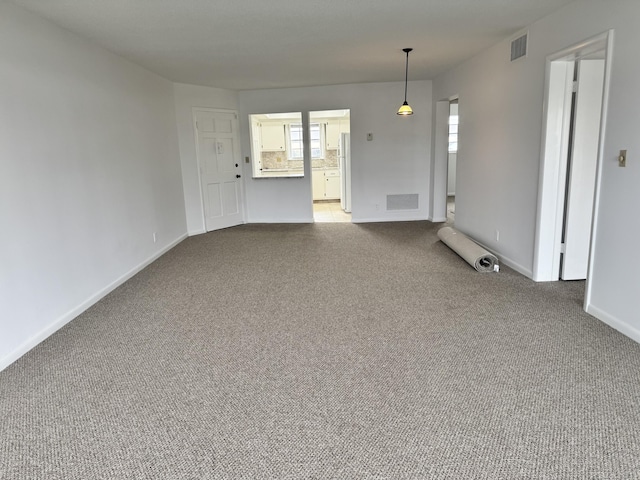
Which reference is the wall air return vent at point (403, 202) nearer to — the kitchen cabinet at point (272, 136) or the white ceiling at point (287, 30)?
the white ceiling at point (287, 30)

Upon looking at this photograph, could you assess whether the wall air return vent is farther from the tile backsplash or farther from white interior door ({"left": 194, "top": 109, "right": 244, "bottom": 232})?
the tile backsplash

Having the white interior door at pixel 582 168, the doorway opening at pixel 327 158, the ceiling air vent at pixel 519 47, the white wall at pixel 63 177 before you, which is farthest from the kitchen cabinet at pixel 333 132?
the white interior door at pixel 582 168

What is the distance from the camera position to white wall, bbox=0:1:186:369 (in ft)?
9.43

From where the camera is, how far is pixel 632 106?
2.73 m

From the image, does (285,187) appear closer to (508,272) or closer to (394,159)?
(394,159)

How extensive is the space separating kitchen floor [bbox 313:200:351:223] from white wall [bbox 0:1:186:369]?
3673mm

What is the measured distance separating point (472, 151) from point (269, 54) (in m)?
2.92

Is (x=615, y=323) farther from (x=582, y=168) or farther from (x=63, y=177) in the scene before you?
(x=63, y=177)

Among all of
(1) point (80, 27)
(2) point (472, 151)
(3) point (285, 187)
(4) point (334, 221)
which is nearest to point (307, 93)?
(3) point (285, 187)

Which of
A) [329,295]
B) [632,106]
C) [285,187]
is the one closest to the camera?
[632,106]

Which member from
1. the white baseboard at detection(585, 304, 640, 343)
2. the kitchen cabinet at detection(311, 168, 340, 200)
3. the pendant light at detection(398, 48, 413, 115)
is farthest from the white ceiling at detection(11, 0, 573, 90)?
the kitchen cabinet at detection(311, 168, 340, 200)

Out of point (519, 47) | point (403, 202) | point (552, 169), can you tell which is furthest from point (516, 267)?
point (403, 202)

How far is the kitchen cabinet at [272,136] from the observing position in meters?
10.3

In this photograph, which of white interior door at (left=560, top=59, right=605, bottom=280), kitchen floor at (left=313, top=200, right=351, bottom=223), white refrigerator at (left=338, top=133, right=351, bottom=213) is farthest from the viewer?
white refrigerator at (left=338, top=133, right=351, bottom=213)
